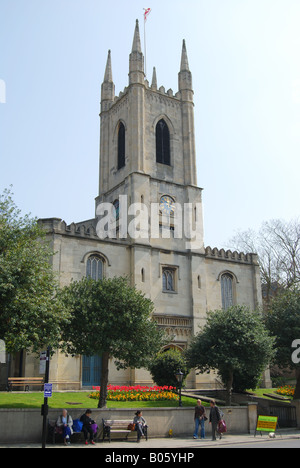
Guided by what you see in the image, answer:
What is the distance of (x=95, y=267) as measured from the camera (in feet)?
119

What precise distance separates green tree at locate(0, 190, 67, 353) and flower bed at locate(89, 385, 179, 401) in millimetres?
6693

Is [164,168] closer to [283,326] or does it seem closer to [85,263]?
[85,263]

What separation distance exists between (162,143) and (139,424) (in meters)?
29.4

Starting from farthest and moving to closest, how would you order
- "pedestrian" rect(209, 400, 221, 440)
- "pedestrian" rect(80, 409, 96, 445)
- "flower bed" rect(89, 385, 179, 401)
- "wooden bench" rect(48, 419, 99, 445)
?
"flower bed" rect(89, 385, 179, 401), "pedestrian" rect(209, 400, 221, 440), "pedestrian" rect(80, 409, 96, 445), "wooden bench" rect(48, 419, 99, 445)

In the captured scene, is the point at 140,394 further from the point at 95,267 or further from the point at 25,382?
the point at 95,267

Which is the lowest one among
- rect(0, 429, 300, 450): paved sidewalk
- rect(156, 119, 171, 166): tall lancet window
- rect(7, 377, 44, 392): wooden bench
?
rect(0, 429, 300, 450): paved sidewalk

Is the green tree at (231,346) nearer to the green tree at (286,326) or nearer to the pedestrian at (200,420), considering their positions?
the green tree at (286,326)

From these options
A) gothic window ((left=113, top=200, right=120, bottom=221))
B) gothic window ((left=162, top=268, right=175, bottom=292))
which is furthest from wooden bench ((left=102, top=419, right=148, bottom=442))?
gothic window ((left=113, top=200, right=120, bottom=221))

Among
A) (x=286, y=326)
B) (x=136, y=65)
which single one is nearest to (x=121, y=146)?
(x=136, y=65)

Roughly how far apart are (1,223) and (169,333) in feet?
62.5

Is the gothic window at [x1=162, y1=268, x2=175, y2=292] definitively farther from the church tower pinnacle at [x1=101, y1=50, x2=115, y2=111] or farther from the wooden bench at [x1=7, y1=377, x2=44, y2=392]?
the church tower pinnacle at [x1=101, y1=50, x2=115, y2=111]

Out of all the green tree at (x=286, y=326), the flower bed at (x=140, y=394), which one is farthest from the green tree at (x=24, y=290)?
the green tree at (x=286, y=326)

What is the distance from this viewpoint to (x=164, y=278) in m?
39.2

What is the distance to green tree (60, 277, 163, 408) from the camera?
24125 mm
